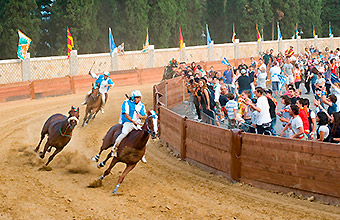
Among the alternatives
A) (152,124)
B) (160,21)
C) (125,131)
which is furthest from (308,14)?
(152,124)

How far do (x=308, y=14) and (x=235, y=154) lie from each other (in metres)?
57.2

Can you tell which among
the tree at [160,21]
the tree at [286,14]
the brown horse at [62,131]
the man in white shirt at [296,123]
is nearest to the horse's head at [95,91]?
the brown horse at [62,131]

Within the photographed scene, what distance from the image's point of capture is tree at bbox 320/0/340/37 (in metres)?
69.2

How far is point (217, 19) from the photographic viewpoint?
6128 centimetres

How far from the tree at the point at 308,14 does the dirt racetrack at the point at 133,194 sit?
177 feet

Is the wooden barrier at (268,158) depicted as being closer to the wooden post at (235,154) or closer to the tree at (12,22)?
the wooden post at (235,154)

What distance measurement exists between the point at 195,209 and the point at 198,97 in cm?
773

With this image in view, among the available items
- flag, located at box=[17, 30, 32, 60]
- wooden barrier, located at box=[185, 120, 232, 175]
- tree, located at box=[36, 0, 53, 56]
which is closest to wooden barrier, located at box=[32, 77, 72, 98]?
flag, located at box=[17, 30, 32, 60]

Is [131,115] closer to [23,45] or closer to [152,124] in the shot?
[152,124]

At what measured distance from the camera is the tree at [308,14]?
64.4m

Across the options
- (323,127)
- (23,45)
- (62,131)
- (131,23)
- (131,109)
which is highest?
(131,23)

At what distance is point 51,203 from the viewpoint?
9.86 metres

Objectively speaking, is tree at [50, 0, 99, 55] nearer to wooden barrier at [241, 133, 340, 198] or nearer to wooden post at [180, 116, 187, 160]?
wooden post at [180, 116, 187, 160]

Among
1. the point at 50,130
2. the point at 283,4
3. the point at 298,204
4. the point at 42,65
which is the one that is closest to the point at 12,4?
the point at 42,65
